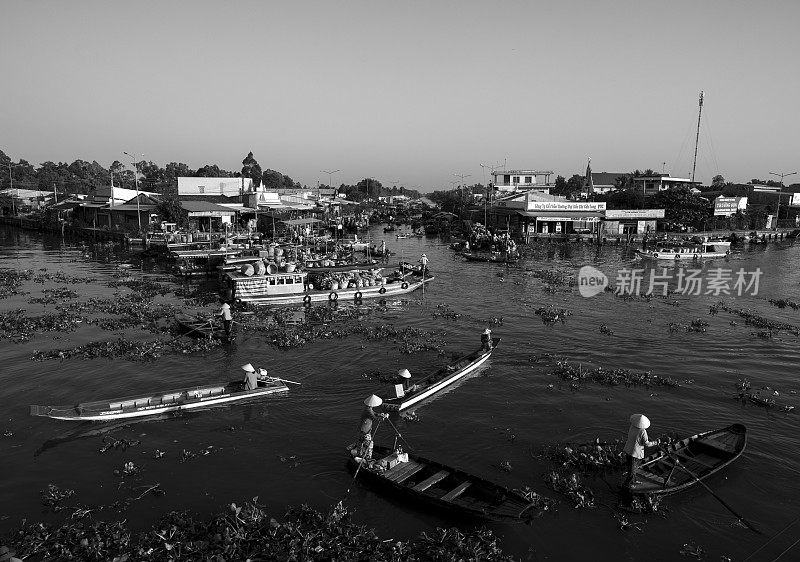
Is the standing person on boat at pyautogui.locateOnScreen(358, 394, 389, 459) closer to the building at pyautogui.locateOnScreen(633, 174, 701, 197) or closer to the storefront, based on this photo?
the storefront

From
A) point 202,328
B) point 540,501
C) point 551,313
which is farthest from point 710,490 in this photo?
point 202,328

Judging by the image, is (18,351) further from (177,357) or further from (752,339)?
(752,339)

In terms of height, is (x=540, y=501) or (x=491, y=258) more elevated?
(x=491, y=258)

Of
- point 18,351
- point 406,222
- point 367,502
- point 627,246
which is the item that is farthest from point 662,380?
point 406,222

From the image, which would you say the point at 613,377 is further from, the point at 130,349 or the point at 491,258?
the point at 491,258

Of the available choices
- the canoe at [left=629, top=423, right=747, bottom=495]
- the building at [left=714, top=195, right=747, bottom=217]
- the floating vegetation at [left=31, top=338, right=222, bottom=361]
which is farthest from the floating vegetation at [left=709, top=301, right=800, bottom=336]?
the building at [left=714, top=195, right=747, bottom=217]
